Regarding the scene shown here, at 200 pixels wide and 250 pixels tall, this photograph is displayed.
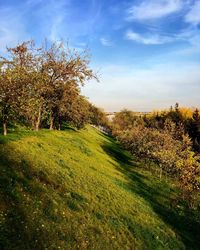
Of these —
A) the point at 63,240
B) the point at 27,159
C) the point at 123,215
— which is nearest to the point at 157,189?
the point at 123,215

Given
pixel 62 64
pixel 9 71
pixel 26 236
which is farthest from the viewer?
pixel 62 64

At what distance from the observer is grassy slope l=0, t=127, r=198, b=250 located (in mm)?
16266

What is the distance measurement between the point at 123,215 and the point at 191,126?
10474cm

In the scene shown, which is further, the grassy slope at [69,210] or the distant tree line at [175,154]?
the distant tree line at [175,154]

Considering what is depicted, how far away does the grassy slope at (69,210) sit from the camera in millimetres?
16266

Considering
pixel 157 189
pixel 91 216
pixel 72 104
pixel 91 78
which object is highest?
pixel 91 78

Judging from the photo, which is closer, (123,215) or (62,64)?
(123,215)

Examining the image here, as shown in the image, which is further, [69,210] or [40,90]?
[40,90]

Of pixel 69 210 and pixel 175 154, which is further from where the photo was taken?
pixel 175 154

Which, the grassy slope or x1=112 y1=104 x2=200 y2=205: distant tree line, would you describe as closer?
the grassy slope

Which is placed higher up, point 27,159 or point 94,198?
point 27,159

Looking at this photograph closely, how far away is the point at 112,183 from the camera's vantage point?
3164 centimetres

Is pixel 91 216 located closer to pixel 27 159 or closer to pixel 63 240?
pixel 63 240

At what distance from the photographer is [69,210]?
2014 centimetres
